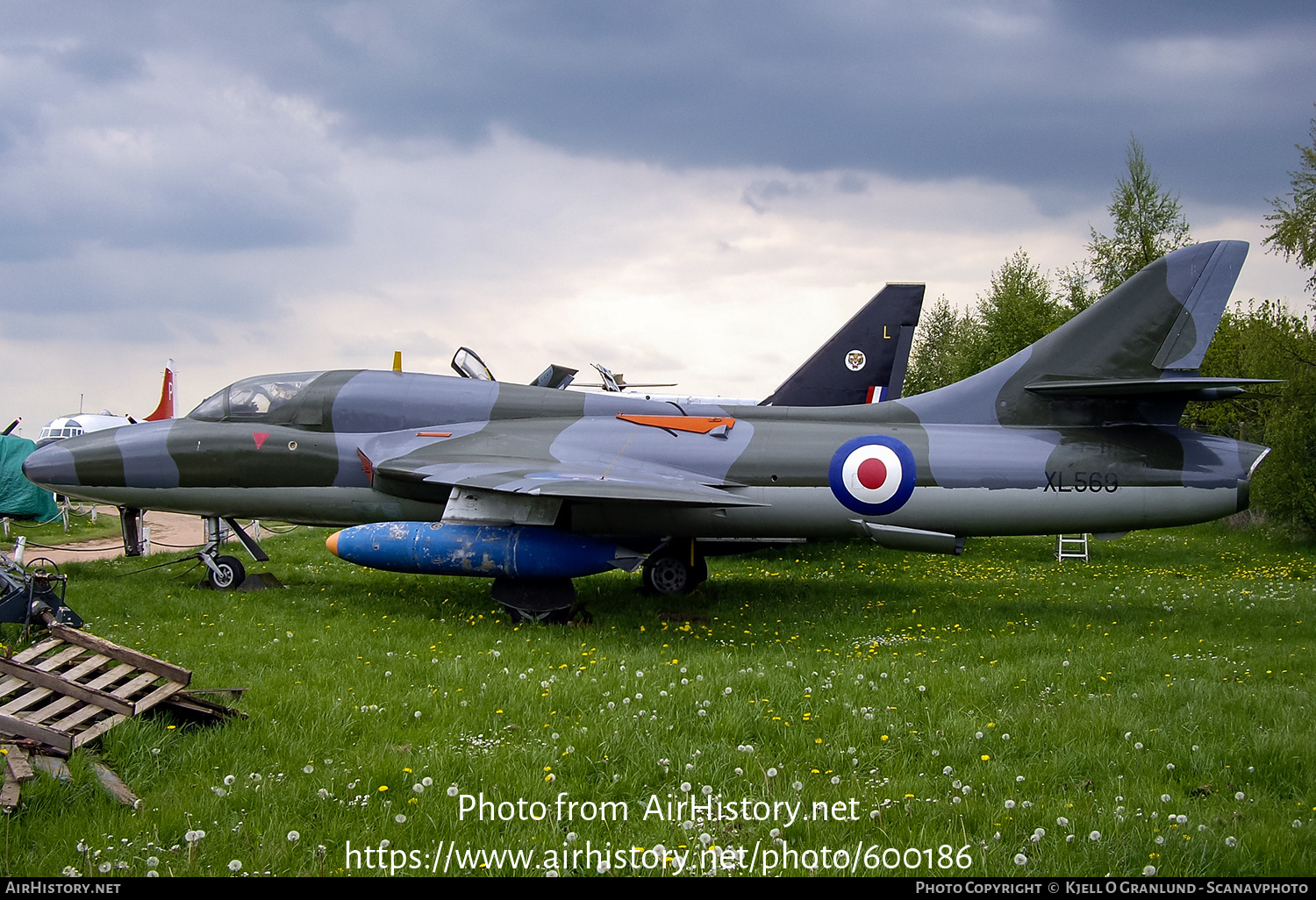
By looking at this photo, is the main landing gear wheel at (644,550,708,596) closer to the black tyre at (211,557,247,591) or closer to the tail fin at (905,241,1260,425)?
the tail fin at (905,241,1260,425)

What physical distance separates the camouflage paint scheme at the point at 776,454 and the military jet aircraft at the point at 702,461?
2 centimetres

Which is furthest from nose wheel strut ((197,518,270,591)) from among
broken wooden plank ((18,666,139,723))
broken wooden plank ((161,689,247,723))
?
broken wooden plank ((161,689,247,723))

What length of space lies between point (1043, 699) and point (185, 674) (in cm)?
594

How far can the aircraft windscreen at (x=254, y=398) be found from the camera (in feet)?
35.9

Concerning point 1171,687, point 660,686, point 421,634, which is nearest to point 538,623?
point 421,634

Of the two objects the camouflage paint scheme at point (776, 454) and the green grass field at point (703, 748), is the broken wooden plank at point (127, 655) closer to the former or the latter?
the green grass field at point (703, 748)

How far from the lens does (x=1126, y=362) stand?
9586 millimetres

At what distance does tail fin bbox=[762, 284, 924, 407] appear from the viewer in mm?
13648

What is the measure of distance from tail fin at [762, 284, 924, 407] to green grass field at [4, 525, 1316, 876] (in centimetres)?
514

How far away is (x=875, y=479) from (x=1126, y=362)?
3.30 meters

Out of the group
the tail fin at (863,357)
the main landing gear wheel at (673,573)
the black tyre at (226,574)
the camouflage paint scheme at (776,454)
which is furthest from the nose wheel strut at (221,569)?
the tail fin at (863,357)

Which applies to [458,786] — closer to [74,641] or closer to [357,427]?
[74,641]

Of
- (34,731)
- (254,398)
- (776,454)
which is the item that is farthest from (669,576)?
(34,731)

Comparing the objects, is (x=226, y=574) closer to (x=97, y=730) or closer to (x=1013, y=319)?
(x=97, y=730)
